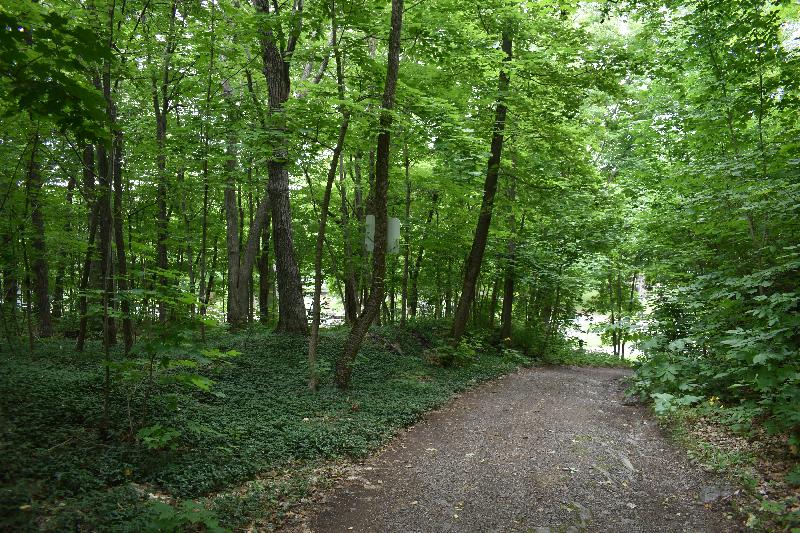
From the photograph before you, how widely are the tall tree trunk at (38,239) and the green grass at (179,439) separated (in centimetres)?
244

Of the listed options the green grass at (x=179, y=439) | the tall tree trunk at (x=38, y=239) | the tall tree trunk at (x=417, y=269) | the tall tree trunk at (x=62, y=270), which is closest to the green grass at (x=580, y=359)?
the tall tree trunk at (x=417, y=269)

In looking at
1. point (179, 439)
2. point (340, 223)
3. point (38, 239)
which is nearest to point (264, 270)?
point (340, 223)

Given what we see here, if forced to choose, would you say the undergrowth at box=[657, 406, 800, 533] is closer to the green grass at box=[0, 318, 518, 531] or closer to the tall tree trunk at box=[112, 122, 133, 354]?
the green grass at box=[0, 318, 518, 531]

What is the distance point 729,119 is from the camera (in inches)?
287

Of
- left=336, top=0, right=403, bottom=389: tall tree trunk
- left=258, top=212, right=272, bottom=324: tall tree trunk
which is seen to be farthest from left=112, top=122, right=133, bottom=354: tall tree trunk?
left=258, top=212, right=272, bottom=324: tall tree trunk

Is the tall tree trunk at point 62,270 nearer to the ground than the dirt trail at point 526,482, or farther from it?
farther from it

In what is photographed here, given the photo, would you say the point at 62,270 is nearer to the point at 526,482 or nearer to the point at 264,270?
the point at 264,270

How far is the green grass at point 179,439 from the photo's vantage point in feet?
11.4

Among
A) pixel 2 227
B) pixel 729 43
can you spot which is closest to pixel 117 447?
pixel 2 227

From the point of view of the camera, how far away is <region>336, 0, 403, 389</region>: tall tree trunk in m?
7.92

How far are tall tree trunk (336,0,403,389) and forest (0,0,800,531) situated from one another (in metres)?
0.04

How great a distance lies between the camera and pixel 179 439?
16.7 ft

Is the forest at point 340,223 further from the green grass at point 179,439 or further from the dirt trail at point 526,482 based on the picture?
the dirt trail at point 526,482

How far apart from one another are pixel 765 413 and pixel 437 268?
11285mm
